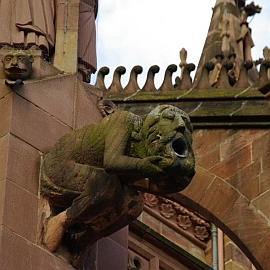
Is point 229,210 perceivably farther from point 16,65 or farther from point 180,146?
point 180,146

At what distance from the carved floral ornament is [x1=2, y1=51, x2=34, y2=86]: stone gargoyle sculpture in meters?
13.2

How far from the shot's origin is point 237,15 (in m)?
28.5

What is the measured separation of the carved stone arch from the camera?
18.2 m

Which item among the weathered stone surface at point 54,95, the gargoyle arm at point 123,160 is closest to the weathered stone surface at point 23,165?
the weathered stone surface at point 54,95

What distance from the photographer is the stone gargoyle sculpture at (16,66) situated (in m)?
8.44

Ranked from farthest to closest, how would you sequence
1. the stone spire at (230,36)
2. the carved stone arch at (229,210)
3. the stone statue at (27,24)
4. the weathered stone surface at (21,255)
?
the stone spire at (230,36)
the carved stone arch at (229,210)
the stone statue at (27,24)
the weathered stone surface at (21,255)

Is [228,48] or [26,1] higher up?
[26,1]

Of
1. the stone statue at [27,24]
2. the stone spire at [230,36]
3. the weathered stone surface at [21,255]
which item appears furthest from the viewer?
the stone spire at [230,36]

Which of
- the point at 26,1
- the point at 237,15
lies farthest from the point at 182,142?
the point at 237,15

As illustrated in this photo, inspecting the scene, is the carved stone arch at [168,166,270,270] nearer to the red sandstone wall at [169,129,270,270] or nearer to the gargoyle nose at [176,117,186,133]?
the red sandstone wall at [169,129,270,270]

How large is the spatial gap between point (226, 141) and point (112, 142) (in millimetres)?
11090

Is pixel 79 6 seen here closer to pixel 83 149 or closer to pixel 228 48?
pixel 83 149

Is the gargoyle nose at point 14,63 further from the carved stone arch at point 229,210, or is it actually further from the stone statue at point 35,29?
the carved stone arch at point 229,210

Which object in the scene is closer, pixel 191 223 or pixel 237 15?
pixel 191 223
